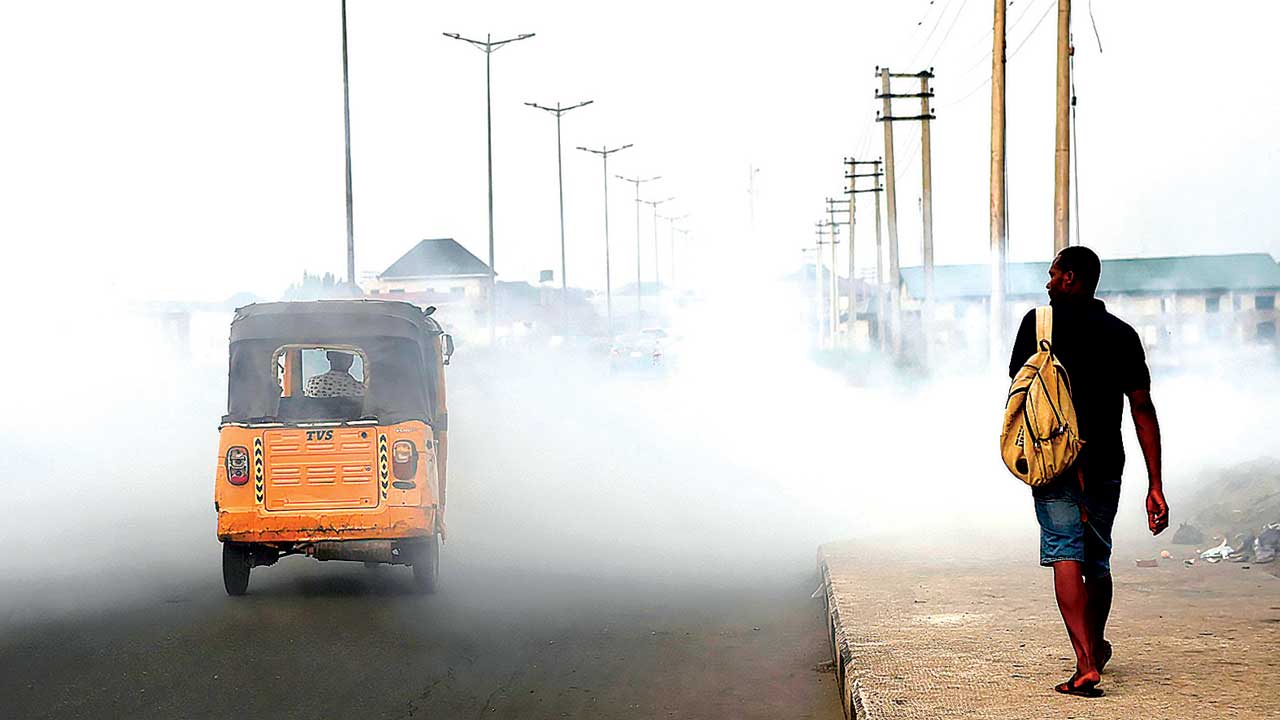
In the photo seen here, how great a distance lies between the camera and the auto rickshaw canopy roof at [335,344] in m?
13.1

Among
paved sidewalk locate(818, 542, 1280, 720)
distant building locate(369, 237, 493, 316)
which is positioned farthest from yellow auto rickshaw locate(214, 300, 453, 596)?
distant building locate(369, 237, 493, 316)

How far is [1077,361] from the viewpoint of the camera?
7.35 metres

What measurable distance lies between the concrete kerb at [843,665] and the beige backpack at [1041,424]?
4.14ft

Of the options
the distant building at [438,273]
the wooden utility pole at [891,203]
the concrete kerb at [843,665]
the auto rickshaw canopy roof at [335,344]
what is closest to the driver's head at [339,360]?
the auto rickshaw canopy roof at [335,344]

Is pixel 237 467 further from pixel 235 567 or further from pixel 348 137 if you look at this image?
pixel 348 137

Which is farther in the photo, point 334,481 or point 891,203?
point 891,203

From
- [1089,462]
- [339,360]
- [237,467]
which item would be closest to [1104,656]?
[1089,462]

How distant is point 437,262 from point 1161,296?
88256mm

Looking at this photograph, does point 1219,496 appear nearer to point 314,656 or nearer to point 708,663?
point 708,663

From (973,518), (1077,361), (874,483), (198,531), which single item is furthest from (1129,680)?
(874,483)

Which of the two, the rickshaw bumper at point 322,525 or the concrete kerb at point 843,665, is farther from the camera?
the rickshaw bumper at point 322,525

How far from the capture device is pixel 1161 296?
104 meters

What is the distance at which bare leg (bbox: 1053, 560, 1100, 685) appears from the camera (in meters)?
7.34

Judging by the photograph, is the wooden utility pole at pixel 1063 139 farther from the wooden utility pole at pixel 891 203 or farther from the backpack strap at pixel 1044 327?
the wooden utility pole at pixel 891 203
